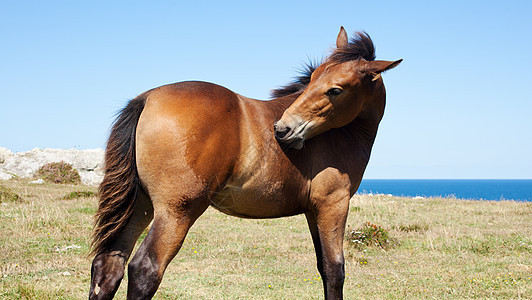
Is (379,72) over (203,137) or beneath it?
over

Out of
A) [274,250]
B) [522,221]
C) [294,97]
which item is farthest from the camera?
[522,221]

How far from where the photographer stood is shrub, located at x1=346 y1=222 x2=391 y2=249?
8984 mm

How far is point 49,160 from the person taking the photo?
30.7 metres

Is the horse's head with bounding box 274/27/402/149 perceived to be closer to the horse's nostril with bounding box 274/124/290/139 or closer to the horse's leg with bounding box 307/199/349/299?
the horse's nostril with bounding box 274/124/290/139

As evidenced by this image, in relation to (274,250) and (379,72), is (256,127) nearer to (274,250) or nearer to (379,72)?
(379,72)

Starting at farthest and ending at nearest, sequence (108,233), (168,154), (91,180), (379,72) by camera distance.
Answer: (91,180)
(379,72)
(108,233)
(168,154)

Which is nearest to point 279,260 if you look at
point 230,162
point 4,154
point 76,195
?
point 230,162

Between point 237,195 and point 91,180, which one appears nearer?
point 237,195

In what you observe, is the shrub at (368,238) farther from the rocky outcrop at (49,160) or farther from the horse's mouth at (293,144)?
the rocky outcrop at (49,160)

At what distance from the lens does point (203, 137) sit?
3268mm

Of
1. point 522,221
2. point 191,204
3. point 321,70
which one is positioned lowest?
point 522,221

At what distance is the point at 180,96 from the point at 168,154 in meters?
0.54

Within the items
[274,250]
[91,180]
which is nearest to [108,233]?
[274,250]

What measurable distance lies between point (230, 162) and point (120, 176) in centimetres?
98
